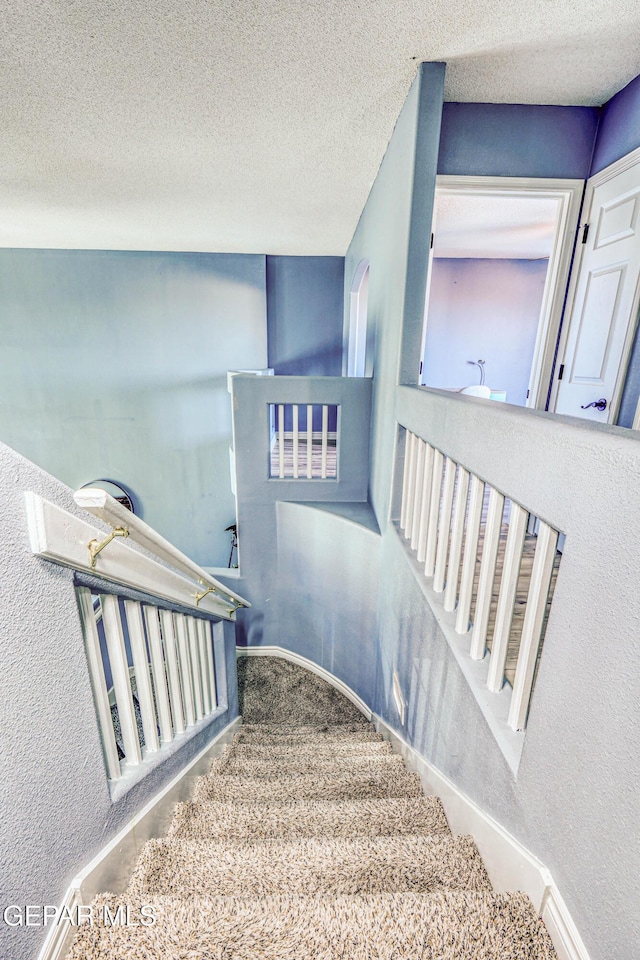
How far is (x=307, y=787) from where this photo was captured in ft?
5.07

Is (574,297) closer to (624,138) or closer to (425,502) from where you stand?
(624,138)

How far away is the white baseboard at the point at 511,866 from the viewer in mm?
767

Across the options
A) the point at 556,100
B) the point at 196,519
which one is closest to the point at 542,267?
the point at 556,100

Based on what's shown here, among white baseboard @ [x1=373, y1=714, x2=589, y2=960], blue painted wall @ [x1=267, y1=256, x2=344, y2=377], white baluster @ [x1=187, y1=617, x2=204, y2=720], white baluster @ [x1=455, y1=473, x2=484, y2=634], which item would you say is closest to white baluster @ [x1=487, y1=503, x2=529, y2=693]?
white baluster @ [x1=455, y1=473, x2=484, y2=634]

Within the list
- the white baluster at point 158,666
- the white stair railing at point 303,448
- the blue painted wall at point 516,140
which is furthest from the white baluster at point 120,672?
the blue painted wall at point 516,140

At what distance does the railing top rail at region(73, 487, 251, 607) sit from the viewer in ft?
2.77

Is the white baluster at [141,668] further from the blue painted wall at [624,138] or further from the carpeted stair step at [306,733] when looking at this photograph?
the blue painted wall at [624,138]

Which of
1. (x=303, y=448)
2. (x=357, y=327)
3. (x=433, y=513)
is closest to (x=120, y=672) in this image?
(x=433, y=513)

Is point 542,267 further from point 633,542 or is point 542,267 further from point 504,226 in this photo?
point 633,542

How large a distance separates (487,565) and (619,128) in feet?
8.85

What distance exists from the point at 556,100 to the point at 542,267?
3.77 meters

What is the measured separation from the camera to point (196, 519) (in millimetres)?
6684

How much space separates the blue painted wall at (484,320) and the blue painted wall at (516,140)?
10.7ft

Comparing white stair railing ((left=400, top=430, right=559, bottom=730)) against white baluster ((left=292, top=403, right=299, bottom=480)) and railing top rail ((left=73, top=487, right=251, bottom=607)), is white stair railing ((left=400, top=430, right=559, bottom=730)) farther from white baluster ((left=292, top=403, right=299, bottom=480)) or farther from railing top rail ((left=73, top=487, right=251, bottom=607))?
white baluster ((left=292, top=403, right=299, bottom=480))
